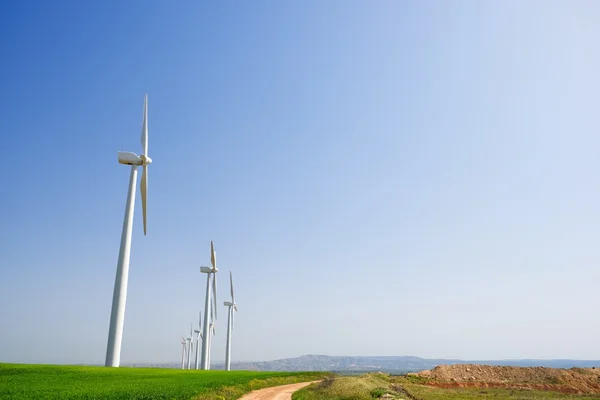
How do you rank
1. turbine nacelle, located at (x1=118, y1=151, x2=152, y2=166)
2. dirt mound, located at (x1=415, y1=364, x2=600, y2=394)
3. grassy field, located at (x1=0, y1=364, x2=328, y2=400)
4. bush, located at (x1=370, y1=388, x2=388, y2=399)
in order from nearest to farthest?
1. grassy field, located at (x1=0, y1=364, x2=328, y2=400)
2. bush, located at (x1=370, y1=388, x2=388, y2=399)
3. turbine nacelle, located at (x1=118, y1=151, x2=152, y2=166)
4. dirt mound, located at (x1=415, y1=364, x2=600, y2=394)

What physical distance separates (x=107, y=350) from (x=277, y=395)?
23080mm

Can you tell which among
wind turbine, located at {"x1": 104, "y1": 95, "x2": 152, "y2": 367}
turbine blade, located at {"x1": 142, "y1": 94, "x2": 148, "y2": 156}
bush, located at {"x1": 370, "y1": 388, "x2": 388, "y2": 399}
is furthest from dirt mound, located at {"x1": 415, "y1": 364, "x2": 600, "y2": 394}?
turbine blade, located at {"x1": 142, "y1": 94, "x2": 148, "y2": 156}

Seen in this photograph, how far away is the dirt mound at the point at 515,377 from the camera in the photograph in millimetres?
75750

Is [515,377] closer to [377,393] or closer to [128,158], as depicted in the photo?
[377,393]

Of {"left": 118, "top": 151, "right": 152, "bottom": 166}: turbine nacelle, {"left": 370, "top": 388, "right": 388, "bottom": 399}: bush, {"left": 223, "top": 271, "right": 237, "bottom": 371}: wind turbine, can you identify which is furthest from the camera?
{"left": 223, "top": 271, "right": 237, "bottom": 371}: wind turbine

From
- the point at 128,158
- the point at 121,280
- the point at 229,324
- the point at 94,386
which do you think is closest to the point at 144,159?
the point at 128,158

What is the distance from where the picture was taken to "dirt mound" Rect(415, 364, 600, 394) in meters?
75.8

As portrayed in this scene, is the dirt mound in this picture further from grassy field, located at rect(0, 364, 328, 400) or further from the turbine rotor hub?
the turbine rotor hub

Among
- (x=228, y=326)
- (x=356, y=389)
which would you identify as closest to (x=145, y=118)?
(x=356, y=389)

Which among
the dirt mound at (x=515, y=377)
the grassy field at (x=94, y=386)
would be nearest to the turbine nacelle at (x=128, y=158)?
the grassy field at (x=94, y=386)

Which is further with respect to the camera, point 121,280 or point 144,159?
A: point 144,159

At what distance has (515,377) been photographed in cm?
8562

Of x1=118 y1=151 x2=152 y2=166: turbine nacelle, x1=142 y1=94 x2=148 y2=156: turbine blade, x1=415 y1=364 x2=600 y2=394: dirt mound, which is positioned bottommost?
x1=415 y1=364 x2=600 y2=394: dirt mound

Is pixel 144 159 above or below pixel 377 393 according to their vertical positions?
above
